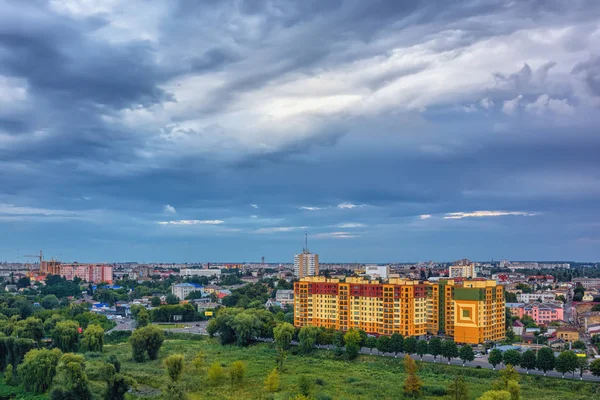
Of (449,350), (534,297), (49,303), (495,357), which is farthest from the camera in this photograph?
(534,297)

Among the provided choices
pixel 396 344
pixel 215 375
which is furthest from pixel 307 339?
pixel 215 375

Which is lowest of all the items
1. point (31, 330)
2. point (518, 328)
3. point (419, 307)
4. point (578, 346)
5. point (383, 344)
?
point (578, 346)

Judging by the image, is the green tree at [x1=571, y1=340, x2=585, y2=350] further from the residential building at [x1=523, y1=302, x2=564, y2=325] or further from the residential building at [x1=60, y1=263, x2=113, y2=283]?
the residential building at [x1=60, y1=263, x2=113, y2=283]

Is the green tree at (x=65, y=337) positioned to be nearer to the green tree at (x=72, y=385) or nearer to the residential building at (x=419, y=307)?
the green tree at (x=72, y=385)

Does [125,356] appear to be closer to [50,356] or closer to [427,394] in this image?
[50,356]

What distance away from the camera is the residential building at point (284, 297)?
94.6 m

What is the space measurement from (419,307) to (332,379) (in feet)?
53.5

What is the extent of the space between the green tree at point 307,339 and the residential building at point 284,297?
4292cm

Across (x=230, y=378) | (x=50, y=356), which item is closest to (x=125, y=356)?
(x=50, y=356)

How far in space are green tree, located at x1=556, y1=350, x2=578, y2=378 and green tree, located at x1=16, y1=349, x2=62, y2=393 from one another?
35602 mm

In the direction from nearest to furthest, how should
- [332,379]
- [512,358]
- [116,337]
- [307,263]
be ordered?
[332,379] → [512,358] → [116,337] → [307,263]

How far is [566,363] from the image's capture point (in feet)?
127

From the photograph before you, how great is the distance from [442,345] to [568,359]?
31.2 ft

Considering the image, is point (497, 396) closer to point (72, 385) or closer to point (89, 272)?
point (72, 385)
